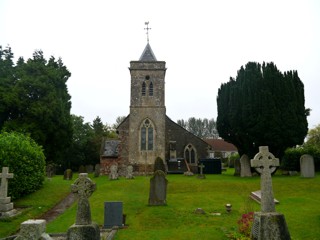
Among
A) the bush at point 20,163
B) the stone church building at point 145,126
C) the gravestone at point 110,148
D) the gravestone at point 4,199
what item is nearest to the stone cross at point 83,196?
the gravestone at point 4,199

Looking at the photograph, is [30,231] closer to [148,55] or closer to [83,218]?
[83,218]

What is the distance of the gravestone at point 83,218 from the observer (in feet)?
23.5

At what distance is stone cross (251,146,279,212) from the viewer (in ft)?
26.7

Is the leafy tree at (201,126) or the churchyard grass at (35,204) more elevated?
the leafy tree at (201,126)

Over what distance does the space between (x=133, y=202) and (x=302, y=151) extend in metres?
15.9

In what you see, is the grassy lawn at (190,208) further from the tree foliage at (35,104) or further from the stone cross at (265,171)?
the tree foliage at (35,104)

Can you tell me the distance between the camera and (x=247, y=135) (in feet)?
86.2

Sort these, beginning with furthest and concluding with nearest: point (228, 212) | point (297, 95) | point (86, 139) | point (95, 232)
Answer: point (86, 139) → point (297, 95) → point (228, 212) → point (95, 232)

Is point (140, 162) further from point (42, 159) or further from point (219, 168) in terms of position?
point (42, 159)

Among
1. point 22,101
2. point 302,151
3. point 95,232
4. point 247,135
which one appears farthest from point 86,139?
point 95,232

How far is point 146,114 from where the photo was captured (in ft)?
113

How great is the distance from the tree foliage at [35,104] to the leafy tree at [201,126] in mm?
69271

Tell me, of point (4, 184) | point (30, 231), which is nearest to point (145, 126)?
point (4, 184)

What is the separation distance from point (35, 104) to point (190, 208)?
1836 centimetres
